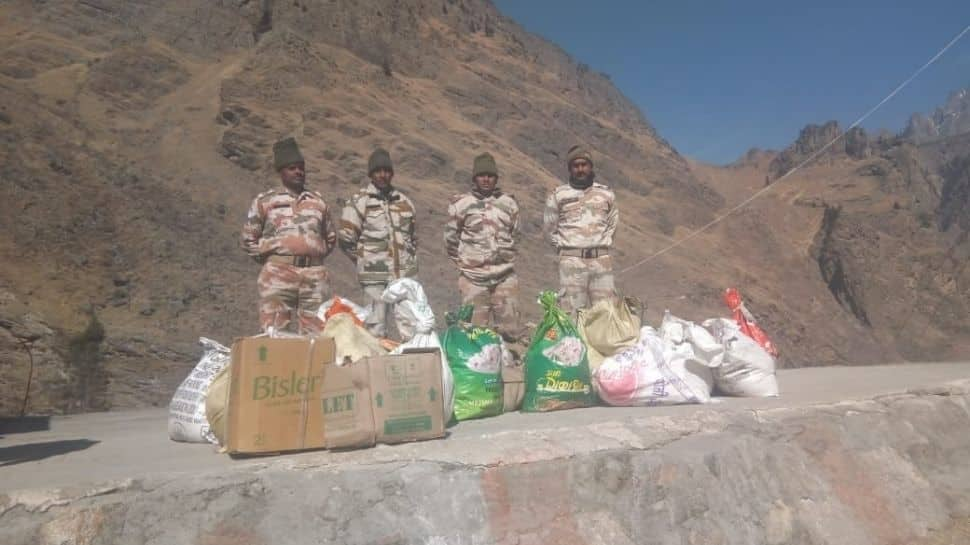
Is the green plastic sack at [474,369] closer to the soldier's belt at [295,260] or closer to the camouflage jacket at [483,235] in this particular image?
the camouflage jacket at [483,235]

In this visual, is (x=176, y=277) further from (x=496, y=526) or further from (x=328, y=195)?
(x=496, y=526)

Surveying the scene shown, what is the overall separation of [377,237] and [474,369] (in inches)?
61.2

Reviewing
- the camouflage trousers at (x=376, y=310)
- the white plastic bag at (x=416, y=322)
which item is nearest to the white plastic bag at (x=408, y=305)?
the white plastic bag at (x=416, y=322)

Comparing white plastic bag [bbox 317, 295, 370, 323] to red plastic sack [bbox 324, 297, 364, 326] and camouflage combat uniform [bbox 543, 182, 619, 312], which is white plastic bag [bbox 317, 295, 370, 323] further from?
camouflage combat uniform [bbox 543, 182, 619, 312]

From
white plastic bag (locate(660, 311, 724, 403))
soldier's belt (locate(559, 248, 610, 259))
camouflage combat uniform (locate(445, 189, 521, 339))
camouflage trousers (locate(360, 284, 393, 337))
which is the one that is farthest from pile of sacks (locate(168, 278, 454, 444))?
soldier's belt (locate(559, 248, 610, 259))

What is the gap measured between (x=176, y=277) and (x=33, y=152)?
11.2 feet

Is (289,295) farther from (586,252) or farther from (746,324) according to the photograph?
(746,324)

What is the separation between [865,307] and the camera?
85.9ft

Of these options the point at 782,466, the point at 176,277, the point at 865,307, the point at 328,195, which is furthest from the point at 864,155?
the point at 782,466

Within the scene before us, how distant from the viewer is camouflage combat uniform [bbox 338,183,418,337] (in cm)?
491

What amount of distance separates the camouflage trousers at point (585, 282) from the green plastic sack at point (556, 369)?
100 centimetres

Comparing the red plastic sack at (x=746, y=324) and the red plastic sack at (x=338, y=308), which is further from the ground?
the red plastic sack at (x=338, y=308)

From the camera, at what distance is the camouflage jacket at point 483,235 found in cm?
489

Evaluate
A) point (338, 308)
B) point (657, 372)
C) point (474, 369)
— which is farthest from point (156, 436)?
point (657, 372)
